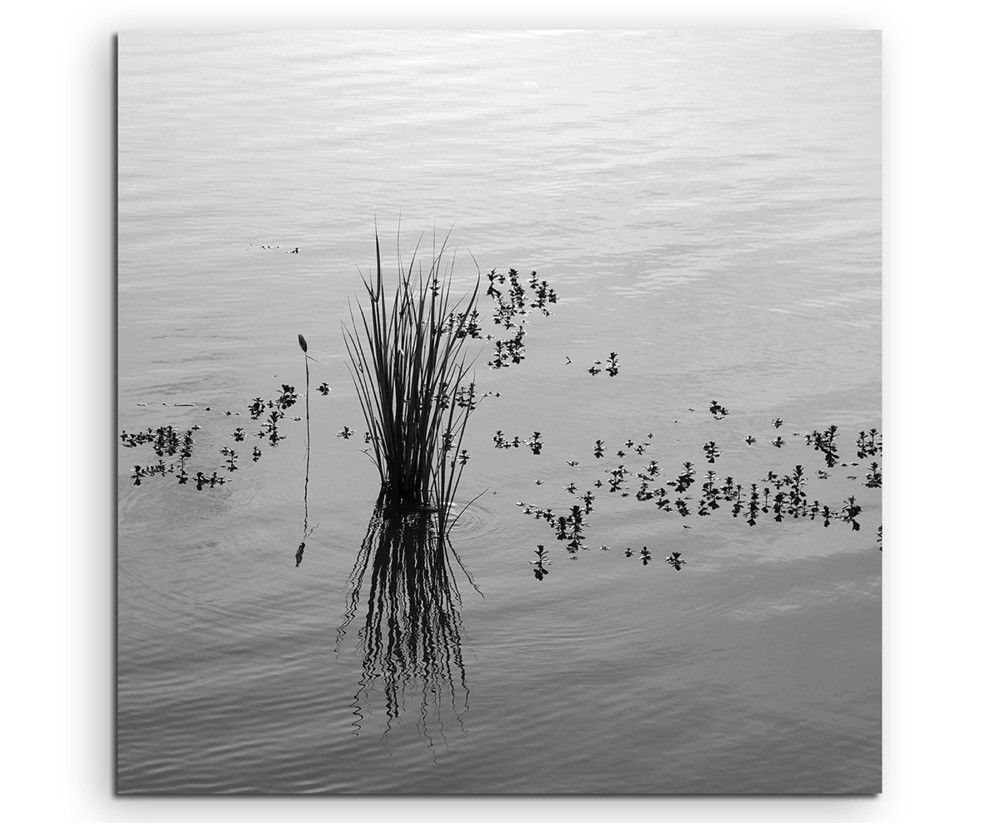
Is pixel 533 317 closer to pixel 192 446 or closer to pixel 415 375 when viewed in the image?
pixel 415 375

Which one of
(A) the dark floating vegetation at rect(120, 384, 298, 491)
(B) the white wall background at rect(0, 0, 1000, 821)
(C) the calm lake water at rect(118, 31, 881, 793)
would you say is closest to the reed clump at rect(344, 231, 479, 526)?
(C) the calm lake water at rect(118, 31, 881, 793)

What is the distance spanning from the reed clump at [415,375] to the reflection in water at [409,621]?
0.07 m

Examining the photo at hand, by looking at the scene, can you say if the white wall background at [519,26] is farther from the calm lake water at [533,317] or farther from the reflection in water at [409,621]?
the reflection in water at [409,621]

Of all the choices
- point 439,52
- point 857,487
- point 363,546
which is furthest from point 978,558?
point 439,52

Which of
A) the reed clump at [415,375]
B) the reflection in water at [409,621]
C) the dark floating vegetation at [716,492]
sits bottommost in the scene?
the reflection in water at [409,621]

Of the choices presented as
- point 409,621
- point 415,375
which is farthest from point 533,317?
point 409,621

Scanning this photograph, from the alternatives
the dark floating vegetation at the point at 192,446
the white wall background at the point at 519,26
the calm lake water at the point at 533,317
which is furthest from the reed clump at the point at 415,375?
the white wall background at the point at 519,26

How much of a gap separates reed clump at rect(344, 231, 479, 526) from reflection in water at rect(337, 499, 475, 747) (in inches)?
2.7

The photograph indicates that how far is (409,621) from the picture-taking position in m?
2.63

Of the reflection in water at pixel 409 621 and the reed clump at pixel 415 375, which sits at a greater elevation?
the reed clump at pixel 415 375

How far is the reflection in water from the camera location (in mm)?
2596

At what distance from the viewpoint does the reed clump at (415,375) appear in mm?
2645

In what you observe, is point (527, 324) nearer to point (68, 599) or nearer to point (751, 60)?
point (751, 60)

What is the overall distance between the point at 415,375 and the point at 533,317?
29cm
